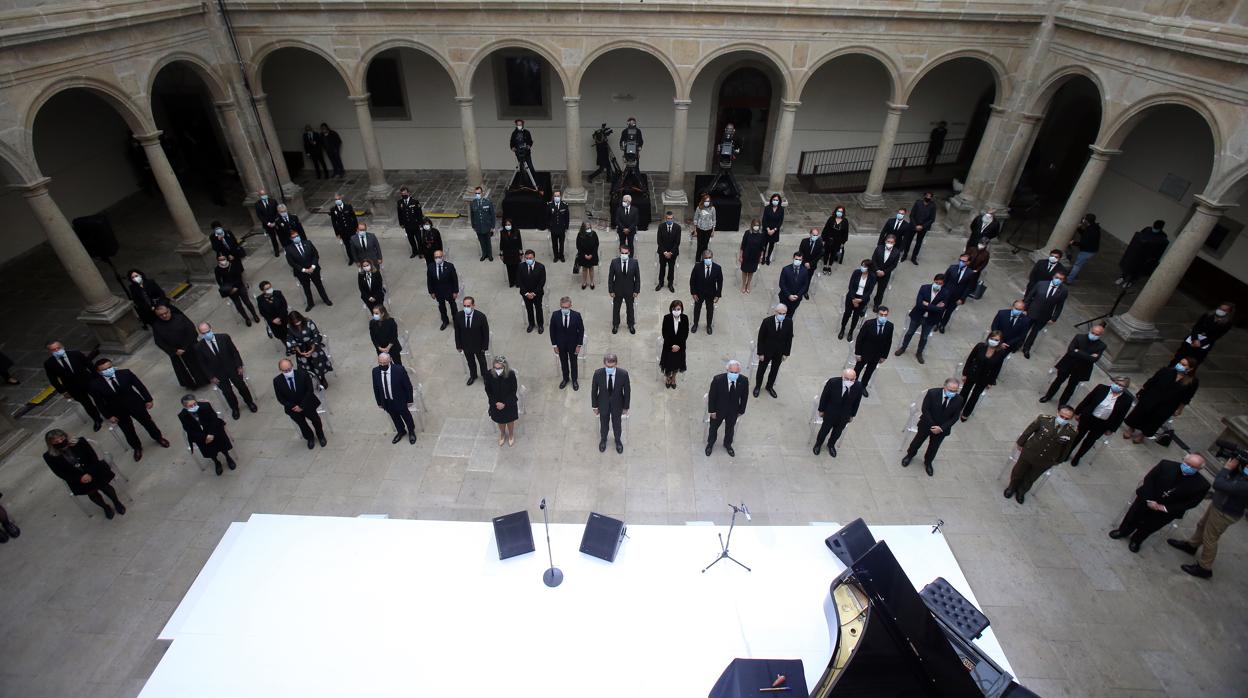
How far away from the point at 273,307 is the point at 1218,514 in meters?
12.2

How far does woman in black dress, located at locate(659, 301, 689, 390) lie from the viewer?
8.38 meters

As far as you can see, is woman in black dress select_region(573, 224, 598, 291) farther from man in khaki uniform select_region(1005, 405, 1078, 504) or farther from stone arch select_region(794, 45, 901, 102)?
man in khaki uniform select_region(1005, 405, 1078, 504)

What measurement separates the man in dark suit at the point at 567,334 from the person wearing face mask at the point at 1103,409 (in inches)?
260

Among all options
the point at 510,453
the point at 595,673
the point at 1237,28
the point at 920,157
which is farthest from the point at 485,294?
the point at 920,157

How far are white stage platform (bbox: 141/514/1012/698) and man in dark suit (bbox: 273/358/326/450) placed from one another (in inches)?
92.5

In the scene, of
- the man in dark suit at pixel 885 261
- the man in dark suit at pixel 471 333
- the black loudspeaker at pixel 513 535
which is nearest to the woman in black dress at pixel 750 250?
the man in dark suit at pixel 885 261

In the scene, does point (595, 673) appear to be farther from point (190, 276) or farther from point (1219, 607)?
point (190, 276)

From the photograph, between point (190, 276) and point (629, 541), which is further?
point (190, 276)

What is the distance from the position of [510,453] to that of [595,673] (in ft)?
13.7

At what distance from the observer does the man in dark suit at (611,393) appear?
24.6 feet

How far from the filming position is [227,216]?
15031 mm

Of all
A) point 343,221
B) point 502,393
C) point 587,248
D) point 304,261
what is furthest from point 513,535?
point 343,221

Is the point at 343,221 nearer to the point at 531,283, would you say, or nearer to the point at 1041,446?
the point at 531,283

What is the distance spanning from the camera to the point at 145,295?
945 centimetres
